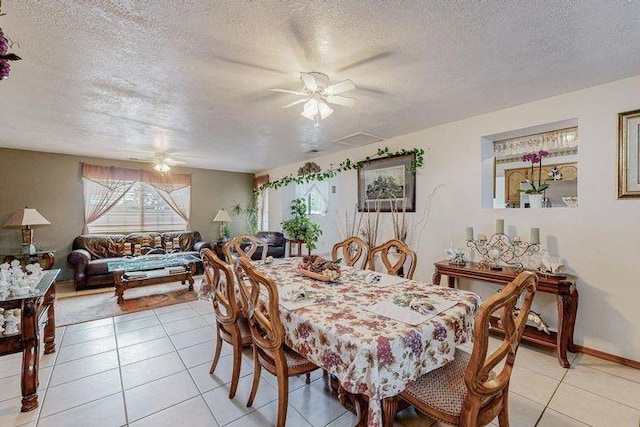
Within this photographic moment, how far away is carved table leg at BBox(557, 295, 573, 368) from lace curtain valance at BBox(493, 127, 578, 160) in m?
1.54

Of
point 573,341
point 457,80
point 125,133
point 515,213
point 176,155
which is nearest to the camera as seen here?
point 457,80

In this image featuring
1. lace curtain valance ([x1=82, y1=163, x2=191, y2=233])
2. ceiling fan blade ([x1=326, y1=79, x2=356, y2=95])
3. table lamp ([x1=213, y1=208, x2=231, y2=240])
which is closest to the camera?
ceiling fan blade ([x1=326, y1=79, x2=356, y2=95])

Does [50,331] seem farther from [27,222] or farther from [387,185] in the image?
[387,185]

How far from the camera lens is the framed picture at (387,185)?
12.3 feet

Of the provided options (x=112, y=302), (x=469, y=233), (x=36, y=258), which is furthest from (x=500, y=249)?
(x=36, y=258)

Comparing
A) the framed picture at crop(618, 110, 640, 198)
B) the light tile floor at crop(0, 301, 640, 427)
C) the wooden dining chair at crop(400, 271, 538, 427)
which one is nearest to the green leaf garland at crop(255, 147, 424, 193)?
the framed picture at crop(618, 110, 640, 198)

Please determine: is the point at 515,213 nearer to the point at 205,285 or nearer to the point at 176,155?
the point at 205,285

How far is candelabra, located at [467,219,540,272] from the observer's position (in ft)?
9.05

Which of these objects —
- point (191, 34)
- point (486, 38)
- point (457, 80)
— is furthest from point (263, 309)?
point (457, 80)

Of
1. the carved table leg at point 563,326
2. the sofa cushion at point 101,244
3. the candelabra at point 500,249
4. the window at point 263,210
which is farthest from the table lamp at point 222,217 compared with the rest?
the carved table leg at point 563,326

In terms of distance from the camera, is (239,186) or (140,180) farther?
(239,186)

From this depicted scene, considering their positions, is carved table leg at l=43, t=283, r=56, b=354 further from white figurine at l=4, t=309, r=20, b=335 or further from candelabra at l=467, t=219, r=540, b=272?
candelabra at l=467, t=219, r=540, b=272

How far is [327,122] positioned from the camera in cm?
335

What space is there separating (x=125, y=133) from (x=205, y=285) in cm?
270
